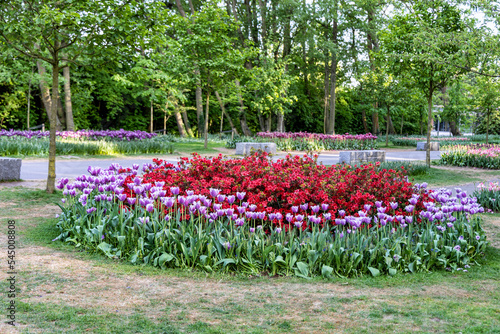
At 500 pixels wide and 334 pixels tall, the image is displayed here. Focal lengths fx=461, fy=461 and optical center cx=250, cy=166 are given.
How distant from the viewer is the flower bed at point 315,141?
68.1 feet

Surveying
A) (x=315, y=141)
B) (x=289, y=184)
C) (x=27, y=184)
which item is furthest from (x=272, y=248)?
(x=315, y=141)

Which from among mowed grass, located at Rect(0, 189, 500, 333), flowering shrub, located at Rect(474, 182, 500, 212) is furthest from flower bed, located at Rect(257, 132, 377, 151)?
mowed grass, located at Rect(0, 189, 500, 333)

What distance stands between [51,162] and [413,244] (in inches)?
220

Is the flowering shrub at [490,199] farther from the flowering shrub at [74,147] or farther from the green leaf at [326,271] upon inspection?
the flowering shrub at [74,147]

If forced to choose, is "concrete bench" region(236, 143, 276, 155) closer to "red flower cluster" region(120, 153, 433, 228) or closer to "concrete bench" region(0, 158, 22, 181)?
"concrete bench" region(0, 158, 22, 181)

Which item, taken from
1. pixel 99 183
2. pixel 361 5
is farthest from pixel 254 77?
pixel 99 183

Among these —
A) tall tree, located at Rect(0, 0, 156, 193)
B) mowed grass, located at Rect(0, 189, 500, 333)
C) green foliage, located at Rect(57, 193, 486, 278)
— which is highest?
tall tree, located at Rect(0, 0, 156, 193)

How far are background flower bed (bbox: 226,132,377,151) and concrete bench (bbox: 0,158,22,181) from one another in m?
12.7

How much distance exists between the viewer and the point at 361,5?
26078mm

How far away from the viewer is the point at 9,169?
8555 mm

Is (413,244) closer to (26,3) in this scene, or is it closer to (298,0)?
(26,3)

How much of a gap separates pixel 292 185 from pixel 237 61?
1445cm

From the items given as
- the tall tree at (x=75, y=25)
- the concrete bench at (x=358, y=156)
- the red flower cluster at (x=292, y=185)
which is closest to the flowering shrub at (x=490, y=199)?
the red flower cluster at (x=292, y=185)

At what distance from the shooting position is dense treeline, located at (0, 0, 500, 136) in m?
7.04
